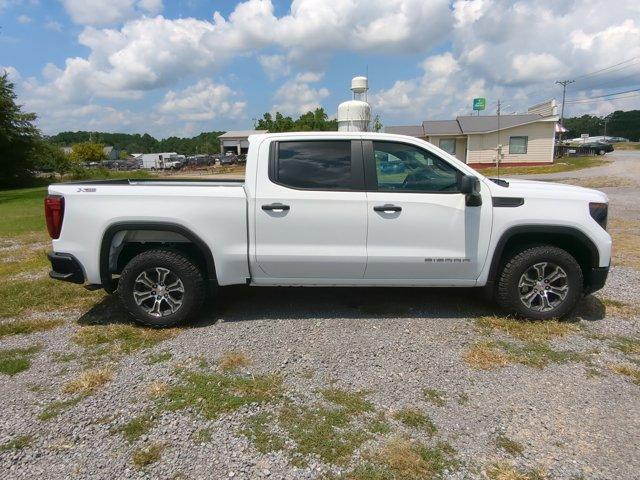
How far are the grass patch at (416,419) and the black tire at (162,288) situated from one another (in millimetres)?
2289

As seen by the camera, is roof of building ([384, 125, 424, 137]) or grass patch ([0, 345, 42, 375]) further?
roof of building ([384, 125, 424, 137])

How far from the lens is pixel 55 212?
14.1 ft

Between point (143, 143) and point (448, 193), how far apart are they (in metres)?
169

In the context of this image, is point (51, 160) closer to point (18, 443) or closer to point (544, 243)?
point (18, 443)

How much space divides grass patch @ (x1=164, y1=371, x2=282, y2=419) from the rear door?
3.89 feet

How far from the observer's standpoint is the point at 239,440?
281 cm

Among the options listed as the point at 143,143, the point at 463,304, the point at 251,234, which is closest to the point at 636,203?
the point at 463,304

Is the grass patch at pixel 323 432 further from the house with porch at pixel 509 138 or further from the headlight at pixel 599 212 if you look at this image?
the house with porch at pixel 509 138

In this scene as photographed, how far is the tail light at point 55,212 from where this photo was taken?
4.29 m

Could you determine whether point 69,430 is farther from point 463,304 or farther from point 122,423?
point 463,304

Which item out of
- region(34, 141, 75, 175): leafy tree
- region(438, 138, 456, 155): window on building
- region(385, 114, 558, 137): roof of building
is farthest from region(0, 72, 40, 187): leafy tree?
region(438, 138, 456, 155): window on building

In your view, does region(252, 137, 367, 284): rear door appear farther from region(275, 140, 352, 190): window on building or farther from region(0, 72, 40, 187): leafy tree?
region(0, 72, 40, 187): leafy tree

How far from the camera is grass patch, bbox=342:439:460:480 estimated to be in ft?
8.16

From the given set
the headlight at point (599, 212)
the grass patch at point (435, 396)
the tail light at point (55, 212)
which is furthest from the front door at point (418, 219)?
the tail light at point (55, 212)
